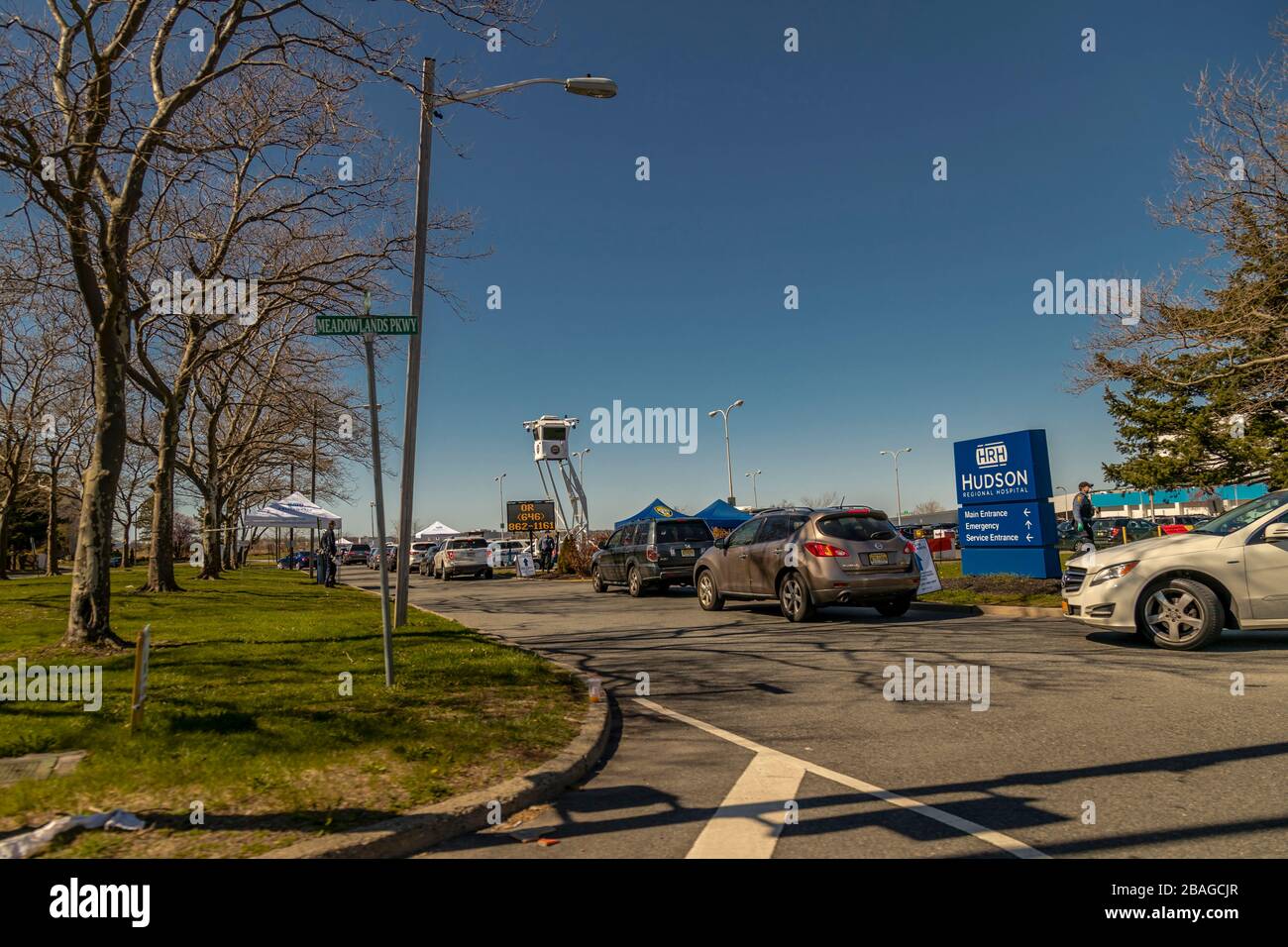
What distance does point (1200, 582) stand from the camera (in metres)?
8.35

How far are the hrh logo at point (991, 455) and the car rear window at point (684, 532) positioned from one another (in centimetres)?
629

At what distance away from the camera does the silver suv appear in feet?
38.6

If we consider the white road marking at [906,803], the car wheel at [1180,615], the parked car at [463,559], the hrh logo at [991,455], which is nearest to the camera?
the white road marking at [906,803]

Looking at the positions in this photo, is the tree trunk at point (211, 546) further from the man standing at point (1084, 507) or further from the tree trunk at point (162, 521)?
the man standing at point (1084, 507)

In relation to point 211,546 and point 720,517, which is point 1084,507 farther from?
point 211,546

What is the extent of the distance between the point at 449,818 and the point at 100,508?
7.55m

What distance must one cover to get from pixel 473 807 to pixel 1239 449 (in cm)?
3094

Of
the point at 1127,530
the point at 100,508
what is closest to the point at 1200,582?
the point at 100,508

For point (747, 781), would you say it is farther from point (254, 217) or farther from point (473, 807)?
point (254, 217)

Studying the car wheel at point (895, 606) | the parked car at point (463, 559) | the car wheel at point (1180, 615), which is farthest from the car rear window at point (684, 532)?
the parked car at point (463, 559)

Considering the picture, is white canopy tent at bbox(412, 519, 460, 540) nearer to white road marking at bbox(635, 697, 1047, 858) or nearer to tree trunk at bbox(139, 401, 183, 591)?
tree trunk at bbox(139, 401, 183, 591)

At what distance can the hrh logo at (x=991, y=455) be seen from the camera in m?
16.2

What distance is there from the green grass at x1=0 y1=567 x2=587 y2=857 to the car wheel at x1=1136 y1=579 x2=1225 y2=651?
20.7ft
